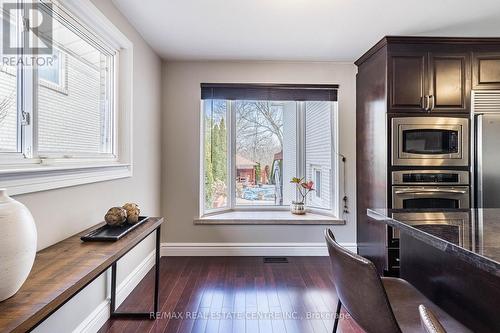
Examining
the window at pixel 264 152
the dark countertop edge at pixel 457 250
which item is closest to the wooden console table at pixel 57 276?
the dark countertop edge at pixel 457 250

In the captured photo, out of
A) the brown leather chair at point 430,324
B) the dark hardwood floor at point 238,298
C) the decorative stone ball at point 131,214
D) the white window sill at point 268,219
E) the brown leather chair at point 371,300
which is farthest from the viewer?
the white window sill at point 268,219

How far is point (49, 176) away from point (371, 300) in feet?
5.30

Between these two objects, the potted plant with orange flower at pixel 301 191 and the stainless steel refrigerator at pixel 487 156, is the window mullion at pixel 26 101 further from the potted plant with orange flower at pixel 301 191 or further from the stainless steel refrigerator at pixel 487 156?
the stainless steel refrigerator at pixel 487 156

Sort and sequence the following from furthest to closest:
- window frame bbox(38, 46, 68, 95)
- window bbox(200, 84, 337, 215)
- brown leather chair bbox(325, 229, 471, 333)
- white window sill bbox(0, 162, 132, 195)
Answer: window bbox(200, 84, 337, 215)
window frame bbox(38, 46, 68, 95)
white window sill bbox(0, 162, 132, 195)
brown leather chair bbox(325, 229, 471, 333)

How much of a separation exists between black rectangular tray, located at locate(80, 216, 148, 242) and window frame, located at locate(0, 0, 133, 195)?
12.6 inches

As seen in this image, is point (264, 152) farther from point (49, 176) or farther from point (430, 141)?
point (49, 176)

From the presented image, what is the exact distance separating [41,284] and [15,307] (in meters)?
0.15

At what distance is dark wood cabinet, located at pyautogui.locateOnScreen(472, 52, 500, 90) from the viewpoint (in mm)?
2670

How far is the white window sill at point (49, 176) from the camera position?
47.7 inches

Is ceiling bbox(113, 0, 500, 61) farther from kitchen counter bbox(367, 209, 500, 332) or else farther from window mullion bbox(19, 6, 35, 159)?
kitchen counter bbox(367, 209, 500, 332)

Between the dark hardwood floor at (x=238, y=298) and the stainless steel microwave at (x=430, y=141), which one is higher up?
the stainless steel microwave at (x=430, y=141)

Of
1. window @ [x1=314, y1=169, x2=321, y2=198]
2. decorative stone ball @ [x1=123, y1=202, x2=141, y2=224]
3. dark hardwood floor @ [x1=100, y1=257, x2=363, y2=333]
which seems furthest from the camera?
window @ [x1=314, y1=169, x2=321, y2=198]

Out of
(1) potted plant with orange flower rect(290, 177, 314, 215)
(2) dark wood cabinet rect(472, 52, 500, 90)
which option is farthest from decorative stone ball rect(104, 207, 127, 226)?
(2) dark wood cabinet rect(472, 52, 500, 90)

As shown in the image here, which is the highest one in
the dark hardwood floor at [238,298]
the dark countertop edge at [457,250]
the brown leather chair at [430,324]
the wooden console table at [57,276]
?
the dark countertop edge at [457,250]
